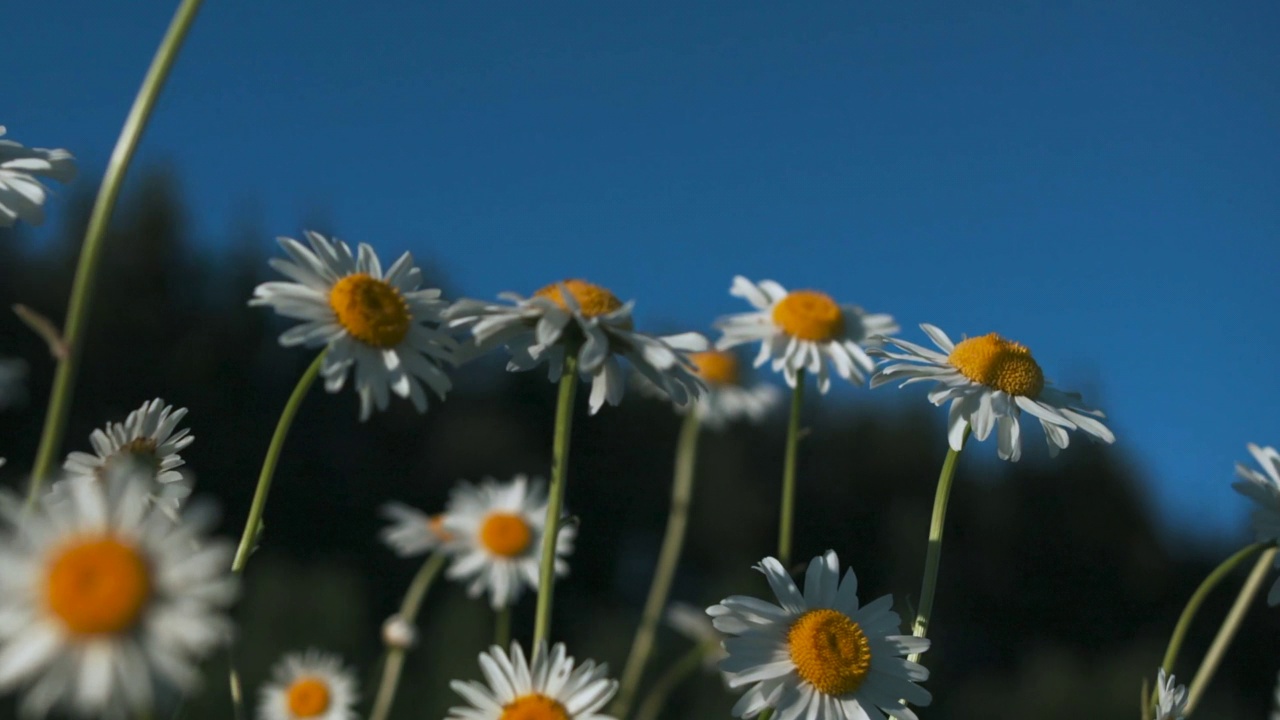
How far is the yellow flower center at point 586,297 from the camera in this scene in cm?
188

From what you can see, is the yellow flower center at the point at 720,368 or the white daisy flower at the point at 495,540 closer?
the white daisy flower at the point at 495,540

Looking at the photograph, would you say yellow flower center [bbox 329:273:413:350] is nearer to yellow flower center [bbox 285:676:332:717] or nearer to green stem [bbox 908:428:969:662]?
green stem [bbox 908:428:969:662]

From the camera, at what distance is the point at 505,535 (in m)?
4.12

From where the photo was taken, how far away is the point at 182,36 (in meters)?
1.14

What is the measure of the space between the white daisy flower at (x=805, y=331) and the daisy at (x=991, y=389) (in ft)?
2.86

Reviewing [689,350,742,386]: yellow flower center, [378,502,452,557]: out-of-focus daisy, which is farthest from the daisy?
[689,350,742,386]: yellow flower center

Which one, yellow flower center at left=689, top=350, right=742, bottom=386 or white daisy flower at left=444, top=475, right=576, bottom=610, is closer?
white daisy flower at left=444, top=475, right=576, bottom=610

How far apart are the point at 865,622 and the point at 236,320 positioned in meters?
33.9

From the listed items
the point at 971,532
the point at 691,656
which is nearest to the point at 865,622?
the point at 691,656

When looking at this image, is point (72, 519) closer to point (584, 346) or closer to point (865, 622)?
point (584, 346)

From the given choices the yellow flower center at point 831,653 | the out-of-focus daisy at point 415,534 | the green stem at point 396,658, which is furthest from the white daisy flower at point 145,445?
the out-of-focus daisy at point 415,534

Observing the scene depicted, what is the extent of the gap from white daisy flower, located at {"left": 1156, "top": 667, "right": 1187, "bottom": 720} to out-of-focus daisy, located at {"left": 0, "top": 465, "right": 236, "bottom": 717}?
1324 mm

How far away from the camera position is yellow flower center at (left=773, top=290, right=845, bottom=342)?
130 inches

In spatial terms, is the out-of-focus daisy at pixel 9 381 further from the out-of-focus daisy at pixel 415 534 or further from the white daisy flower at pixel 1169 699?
the out-of-focus daisy at pixel 415 534
